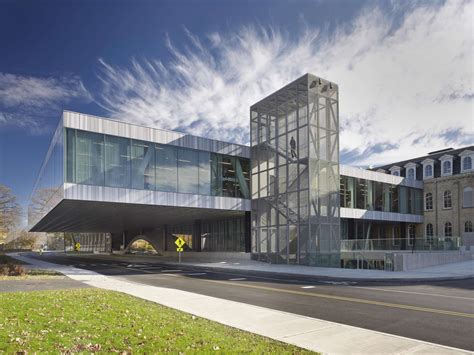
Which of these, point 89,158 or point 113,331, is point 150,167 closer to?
point 89,158

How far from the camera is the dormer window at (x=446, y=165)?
155ft

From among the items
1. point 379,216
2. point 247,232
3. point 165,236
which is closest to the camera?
point 247,232

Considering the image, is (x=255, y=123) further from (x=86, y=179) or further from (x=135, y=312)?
(x=135, y=312)

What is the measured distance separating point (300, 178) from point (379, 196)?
18.2m

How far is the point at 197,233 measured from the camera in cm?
4675

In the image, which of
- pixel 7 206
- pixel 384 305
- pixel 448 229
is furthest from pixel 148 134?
pixel 7 206

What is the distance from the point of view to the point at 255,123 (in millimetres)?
35469

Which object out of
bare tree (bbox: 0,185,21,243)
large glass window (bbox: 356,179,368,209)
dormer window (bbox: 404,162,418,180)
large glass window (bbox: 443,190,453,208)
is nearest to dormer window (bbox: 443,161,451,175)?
large glass window (bbox: 443,190,453,208)

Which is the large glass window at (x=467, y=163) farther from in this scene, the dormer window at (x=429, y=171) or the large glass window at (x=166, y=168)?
the large glass window at (x=166, y=168)

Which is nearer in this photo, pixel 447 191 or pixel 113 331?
pixel 113 331

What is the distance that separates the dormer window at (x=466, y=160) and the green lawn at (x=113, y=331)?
1768 inches

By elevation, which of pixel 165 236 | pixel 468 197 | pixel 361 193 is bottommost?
pixel 165 236

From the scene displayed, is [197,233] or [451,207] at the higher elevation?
[451,207]

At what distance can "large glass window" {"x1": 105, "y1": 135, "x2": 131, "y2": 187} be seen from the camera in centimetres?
2748
